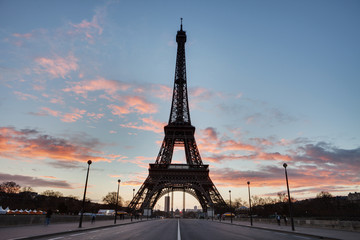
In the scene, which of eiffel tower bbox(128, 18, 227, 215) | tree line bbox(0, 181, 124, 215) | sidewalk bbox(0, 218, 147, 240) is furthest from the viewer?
tree line bbox(0, 181, 124, 215)

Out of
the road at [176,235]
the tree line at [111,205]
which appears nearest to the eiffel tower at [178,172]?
the tree line at [111,205]

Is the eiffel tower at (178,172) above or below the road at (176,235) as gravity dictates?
above

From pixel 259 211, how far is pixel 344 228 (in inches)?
3738

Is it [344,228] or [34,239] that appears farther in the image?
[344,228]

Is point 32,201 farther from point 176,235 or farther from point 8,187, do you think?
point 176,235

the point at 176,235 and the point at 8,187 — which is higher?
the point at 8,187

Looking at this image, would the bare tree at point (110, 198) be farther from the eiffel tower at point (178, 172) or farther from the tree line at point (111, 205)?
the eiffel tower at point (178, 172)

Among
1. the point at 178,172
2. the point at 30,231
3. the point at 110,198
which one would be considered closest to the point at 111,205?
the point at 110,198

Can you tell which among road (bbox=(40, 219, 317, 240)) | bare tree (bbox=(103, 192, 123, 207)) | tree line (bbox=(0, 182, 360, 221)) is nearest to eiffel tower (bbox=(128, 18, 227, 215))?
tree line (bbox=(0, 182, 360, 221))

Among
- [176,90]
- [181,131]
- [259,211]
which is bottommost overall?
[259,211]

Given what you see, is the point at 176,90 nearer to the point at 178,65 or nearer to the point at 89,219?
the point at 178,65

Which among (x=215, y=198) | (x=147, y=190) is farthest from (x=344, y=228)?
(x=147, y=190)

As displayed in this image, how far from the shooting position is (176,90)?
8244cm

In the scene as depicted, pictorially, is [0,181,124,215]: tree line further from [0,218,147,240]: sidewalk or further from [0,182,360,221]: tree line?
[0,218,147,240]: sidewalk
